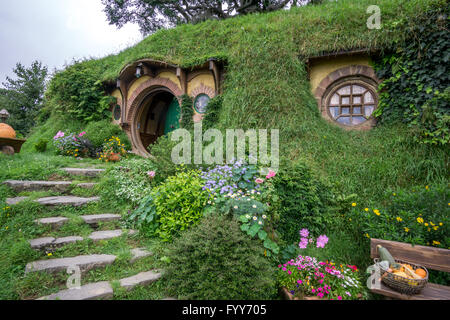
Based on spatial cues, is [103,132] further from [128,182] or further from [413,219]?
[413,219]

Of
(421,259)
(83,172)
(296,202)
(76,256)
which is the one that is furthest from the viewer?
(83,172)

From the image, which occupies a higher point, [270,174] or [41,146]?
[41,146]

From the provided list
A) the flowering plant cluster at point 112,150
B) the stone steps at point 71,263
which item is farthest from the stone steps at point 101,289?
the flowering plant cluster at point 112,150

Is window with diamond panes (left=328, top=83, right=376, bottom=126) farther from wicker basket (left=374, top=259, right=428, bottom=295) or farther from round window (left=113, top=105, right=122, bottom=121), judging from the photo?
round window (left=113, top=105, right=122, bottom=121)

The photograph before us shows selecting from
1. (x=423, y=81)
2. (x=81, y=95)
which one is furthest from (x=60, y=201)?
(x=423, y=81)

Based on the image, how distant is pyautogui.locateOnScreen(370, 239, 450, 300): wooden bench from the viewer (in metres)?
2.10

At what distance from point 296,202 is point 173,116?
6728mm

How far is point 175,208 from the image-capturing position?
123 inches

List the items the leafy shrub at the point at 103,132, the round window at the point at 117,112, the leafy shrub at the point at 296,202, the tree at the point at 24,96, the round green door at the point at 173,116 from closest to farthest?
the leafy shrub at the point at 296,202, the leafy shrub at the point at 103,132, the round window at the point at 117,112, the round green door at the point at 173,116, the tree at the point at 24,96

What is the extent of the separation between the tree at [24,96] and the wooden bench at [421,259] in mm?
20938

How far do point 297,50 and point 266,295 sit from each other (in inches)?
227

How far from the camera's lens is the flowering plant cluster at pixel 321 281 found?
2158 mm

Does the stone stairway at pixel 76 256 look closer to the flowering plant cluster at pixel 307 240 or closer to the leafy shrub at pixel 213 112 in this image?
the flowering plant cluster at pixel 307 240

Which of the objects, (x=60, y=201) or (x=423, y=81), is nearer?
(x=60, y=201)
